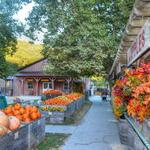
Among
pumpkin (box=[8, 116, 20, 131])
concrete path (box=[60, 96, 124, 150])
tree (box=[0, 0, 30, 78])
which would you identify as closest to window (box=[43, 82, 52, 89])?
tree (box=[0, 0, 30, 78])

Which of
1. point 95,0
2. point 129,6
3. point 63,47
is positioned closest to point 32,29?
point 63,47

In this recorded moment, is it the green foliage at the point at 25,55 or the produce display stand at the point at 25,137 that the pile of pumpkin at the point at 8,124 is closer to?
the produce display stand at the point at 25,137

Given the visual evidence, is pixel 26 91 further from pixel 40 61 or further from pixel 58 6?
pixel 58 6

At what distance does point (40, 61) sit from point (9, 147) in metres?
45.2


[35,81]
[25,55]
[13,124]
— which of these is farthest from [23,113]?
[25,55]

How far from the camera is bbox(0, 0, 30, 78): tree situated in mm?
33750

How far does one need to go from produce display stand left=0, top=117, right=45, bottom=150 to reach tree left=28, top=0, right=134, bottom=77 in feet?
63.6

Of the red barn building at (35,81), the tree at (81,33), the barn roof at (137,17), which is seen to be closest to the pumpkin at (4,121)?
the barn roof at (137,17)

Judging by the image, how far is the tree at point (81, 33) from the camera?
3078cm

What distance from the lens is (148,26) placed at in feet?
23.7

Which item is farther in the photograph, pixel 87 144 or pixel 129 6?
pixel 129 6

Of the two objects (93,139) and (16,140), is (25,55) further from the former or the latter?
(16,140)

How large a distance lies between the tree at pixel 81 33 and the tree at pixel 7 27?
2.52 meters

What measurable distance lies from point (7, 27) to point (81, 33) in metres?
7.11
